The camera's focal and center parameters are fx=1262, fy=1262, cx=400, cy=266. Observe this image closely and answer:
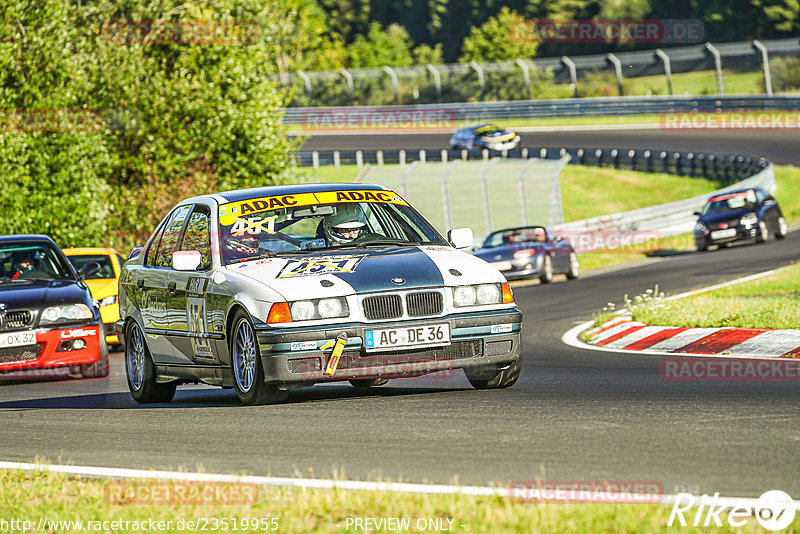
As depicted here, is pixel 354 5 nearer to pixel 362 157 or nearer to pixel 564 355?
pixel 362 157

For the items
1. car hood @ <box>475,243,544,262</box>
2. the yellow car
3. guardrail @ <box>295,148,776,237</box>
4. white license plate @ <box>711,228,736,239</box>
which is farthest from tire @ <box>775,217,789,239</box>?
the yellow car

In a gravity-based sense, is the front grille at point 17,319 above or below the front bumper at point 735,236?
above

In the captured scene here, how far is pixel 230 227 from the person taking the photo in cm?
925

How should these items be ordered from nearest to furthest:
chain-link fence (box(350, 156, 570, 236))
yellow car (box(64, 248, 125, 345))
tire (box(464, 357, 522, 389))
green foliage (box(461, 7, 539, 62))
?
tire (box(464, 357, 522, 389)), yellow car (box(64, 248, 125, 345)), chain-link fence (box(350, 156, 570, 236)), green foliage (box(461, 7, 539, 62))

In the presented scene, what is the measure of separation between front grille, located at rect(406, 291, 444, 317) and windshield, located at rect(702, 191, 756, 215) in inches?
872

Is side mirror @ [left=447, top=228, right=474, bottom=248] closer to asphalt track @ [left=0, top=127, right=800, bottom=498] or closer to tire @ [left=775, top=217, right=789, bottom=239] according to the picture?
asphalt track @ [left=0, top=127, right=800, bottom=498]

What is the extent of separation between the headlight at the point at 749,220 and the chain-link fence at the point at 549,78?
76.3 ft

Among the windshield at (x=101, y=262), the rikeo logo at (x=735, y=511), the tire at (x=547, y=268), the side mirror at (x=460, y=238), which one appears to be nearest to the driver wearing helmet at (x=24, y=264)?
the windshield at (x=101, y=262)

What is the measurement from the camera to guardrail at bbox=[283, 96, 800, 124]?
180 ft

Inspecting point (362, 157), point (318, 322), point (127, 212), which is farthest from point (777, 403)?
point (362, 157)

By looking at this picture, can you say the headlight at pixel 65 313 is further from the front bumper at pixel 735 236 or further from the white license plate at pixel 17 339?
the front bumper at pixel 735 236

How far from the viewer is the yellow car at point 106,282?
17734 millimetres

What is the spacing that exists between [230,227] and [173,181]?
20.1 m

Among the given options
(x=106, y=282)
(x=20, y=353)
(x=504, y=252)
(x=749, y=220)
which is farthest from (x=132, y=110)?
(x=20, y=353)
